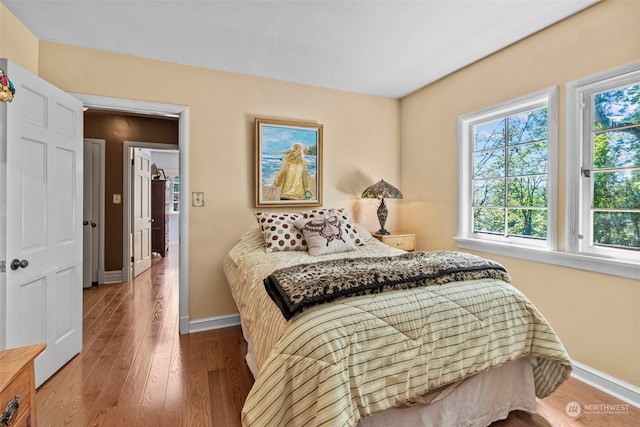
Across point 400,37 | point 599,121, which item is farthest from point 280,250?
point 599,121

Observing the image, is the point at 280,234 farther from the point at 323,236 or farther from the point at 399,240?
the point at 399,240

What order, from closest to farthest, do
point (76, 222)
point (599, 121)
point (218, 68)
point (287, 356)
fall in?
point (287, 356) → point (599, 121) → point (76, 222) → point (218, 68)

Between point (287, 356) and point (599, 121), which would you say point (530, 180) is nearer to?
point (599, 121)

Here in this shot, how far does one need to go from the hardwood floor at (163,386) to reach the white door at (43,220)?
0.27 m

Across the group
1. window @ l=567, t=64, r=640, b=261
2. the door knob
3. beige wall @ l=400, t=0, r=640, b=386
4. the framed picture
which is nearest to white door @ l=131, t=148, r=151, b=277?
the framed picture

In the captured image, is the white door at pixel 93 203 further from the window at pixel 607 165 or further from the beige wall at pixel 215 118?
the window at pixel 607 165

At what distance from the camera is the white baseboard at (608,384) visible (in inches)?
71.3

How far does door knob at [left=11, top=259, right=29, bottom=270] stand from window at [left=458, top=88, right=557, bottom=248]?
136 inches

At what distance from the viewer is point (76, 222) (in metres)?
2.33

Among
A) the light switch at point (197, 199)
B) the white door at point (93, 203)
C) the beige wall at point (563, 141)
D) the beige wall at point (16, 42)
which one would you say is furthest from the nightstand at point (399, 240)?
the white door at point (93, 203)

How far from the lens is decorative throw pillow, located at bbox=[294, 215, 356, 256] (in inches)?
98.9

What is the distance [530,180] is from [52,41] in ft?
13.4

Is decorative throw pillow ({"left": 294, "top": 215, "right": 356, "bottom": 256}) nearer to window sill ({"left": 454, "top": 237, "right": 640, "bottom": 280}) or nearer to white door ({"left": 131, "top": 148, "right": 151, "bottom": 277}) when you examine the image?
window sill ({"left": 454, "top": 237, "right": 640, "bottom": 280})

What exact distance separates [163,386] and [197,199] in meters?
1.57
